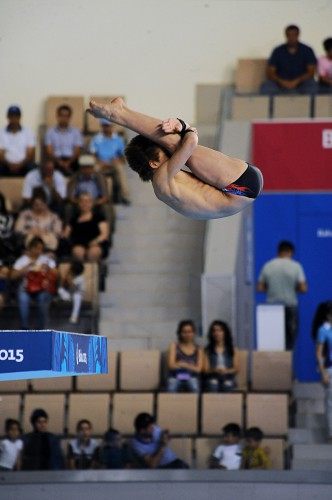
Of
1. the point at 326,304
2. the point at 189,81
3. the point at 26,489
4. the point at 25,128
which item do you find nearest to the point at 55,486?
the point at 26,489

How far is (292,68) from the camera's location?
14828mm

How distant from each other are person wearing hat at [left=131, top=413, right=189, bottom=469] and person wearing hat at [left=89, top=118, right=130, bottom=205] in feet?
13.9

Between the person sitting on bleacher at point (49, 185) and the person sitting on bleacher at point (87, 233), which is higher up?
the person sitting on bleacher at point (49, 185)

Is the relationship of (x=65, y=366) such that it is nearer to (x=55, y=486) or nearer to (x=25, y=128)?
(x=55, y=486)

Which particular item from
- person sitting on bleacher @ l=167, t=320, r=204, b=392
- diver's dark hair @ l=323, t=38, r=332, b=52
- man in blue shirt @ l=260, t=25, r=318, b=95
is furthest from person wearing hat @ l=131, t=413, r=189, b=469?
diver's dark hair @ l=323, t=38, r=332, b=52

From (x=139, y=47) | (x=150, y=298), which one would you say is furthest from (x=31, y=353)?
(x=139, y=47)

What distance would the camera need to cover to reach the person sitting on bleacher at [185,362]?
11930mm

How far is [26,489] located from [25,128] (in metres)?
5.34

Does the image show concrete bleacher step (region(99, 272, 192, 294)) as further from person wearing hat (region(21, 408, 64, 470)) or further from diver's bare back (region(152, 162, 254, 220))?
diver's bare back (region(152, 162, 254, 220))

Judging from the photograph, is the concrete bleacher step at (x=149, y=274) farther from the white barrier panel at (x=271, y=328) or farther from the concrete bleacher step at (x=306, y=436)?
the concrete bleacher step at (x=306, y=436)

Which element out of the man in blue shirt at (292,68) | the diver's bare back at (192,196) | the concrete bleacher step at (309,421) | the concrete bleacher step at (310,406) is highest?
the man in blue shirt at (292,68)

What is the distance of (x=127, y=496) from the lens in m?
10.8

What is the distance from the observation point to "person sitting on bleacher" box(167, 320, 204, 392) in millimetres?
11930

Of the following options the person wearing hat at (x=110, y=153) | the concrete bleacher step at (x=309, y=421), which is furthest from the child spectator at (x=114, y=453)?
the person wearing hat at (x=110, y=153)
